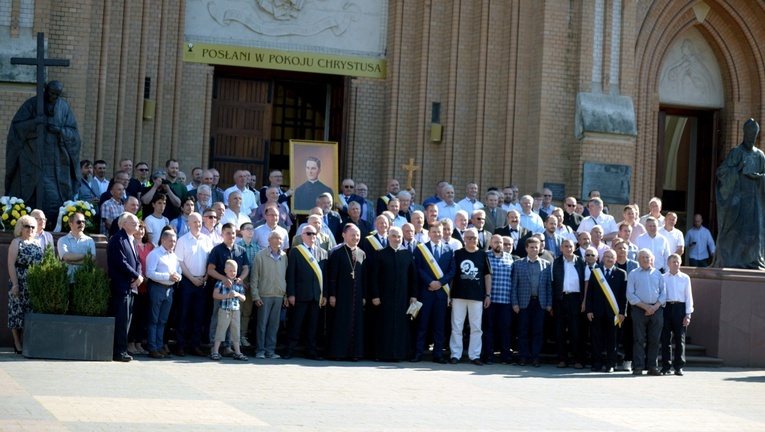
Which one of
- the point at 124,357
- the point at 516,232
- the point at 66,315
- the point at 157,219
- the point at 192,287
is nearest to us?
the point at 66,315

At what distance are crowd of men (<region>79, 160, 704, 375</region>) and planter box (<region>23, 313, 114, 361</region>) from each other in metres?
0.92

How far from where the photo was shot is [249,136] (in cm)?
2136

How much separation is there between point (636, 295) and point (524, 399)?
4.08 m

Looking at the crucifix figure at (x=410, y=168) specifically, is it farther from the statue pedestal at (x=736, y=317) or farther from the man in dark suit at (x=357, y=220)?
the statue pedestal at (x=736, y=317)

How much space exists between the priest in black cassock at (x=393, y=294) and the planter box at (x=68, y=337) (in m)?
3.65

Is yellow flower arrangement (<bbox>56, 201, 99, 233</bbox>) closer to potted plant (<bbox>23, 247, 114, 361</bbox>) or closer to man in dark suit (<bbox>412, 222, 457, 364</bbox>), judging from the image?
potted plant (<bbox>23, 247, 114, 361</bbox>)

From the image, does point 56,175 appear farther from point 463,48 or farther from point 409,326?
point 463,48

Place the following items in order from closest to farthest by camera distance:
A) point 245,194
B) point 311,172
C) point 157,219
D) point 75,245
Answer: point 75,245, point 157,219, point 245,194, point 311,172

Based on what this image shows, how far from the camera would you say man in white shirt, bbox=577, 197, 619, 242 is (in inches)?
696

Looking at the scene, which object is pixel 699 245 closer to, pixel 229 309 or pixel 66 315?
pixel 229 309

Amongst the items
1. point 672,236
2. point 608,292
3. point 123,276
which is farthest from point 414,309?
point 672,236

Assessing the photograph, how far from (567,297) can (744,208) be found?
3.75m

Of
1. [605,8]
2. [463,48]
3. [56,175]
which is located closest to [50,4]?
[56,175]

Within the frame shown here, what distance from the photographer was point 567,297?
51.6ft
